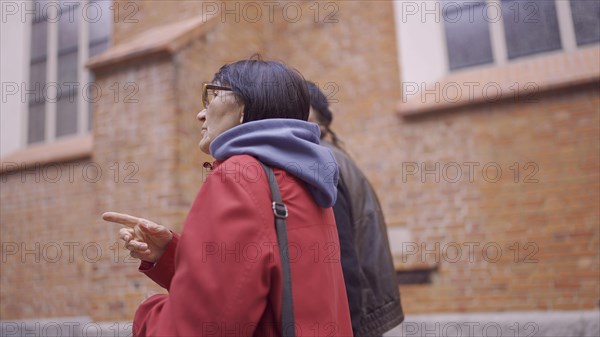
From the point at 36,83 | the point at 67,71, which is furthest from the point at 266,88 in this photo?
the point at 36,83

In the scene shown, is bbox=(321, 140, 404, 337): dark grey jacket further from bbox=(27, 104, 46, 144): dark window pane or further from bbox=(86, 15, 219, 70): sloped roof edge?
bbox=(27, 104, 46, 144): dark window pane

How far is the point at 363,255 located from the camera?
2.56 m

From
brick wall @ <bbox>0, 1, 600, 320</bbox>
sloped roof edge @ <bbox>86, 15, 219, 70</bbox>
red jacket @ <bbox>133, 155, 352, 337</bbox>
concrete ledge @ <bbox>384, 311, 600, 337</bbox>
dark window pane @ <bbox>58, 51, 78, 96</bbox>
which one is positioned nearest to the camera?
red jacket @ <bbox>133, 155, 352, 337</bbox>

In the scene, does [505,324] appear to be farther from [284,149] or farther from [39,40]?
[39,40]

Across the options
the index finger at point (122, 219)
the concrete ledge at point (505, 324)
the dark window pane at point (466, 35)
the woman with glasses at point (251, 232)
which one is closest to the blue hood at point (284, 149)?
the woman with glasses at point (251, 232)

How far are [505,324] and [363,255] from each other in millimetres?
2632

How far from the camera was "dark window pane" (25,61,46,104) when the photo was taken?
711cm

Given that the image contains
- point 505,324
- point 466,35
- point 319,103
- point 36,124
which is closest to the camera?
point 319,103

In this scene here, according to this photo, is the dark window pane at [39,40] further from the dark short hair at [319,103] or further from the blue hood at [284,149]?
the blue hood at [284,149]

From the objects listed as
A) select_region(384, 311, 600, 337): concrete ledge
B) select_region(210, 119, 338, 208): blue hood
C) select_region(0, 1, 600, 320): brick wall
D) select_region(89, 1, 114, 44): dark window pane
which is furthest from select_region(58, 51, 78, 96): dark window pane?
select_region(210, 119, 338, 208): blue hood

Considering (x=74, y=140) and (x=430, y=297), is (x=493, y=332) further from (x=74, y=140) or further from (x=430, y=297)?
(x=74, y=140)

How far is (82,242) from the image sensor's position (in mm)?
5730

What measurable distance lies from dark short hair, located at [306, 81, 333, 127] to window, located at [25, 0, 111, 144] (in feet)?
15.9

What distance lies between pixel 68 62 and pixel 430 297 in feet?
17.5
